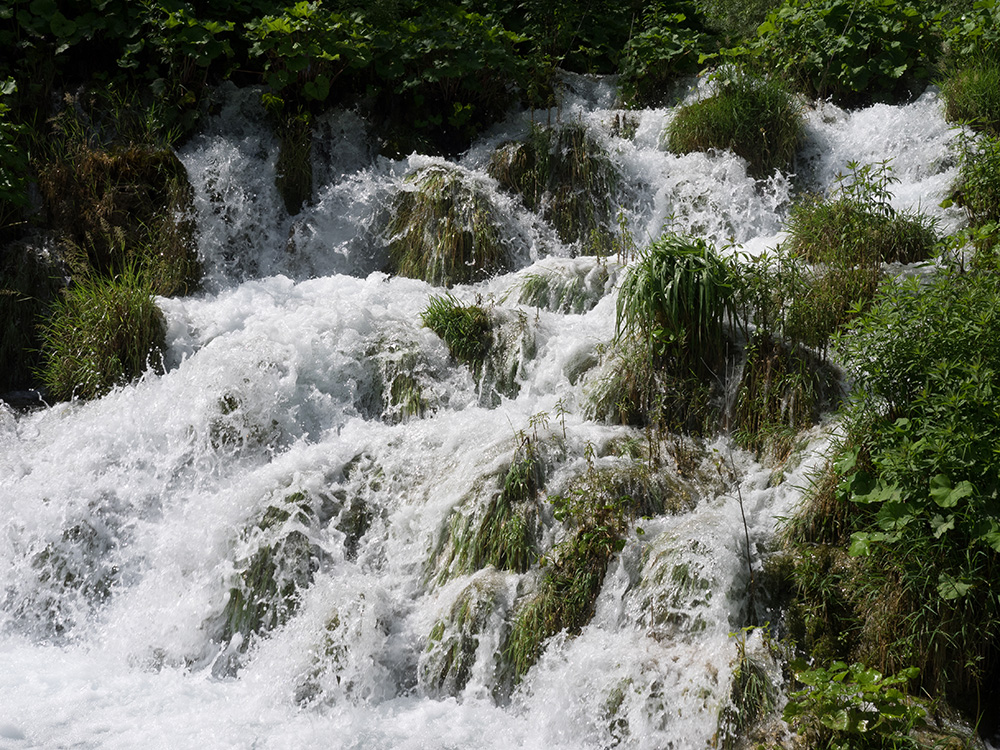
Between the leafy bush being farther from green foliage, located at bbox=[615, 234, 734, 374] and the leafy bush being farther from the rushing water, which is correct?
green foliage, located at bbox=[615, 234, 734, 374]

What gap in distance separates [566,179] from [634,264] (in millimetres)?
2159

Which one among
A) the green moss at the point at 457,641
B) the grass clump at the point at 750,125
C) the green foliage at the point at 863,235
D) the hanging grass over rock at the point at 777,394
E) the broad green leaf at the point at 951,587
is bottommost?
the green moss at the point at 457,641

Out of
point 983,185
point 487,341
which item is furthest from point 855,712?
Answer: point 983,185

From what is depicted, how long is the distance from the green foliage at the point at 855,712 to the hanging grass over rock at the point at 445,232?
4707 millimetres

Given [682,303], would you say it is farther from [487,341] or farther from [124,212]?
[124,212]

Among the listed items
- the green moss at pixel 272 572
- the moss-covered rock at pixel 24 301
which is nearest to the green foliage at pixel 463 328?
the green moss at pixel 272 572

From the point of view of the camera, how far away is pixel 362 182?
316 inches

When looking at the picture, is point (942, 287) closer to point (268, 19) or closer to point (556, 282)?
point (556, 282)

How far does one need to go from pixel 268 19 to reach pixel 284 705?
6.61 m

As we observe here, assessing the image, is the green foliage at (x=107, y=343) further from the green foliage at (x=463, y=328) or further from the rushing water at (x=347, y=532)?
the green foliage at (x=463, y=328)

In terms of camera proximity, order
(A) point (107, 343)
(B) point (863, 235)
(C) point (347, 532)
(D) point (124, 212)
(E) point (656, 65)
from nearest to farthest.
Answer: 1. (C) point (347, 532)
2. (B) point (863, 235)
3. (A) point (107, 343)
4. (D) point (124, 212)
5. (E) point (656, 65)

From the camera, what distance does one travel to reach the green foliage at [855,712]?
309 centimetres

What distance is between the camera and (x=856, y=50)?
832 centimetres

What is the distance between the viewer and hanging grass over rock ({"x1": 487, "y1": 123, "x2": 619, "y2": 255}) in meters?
7.71
